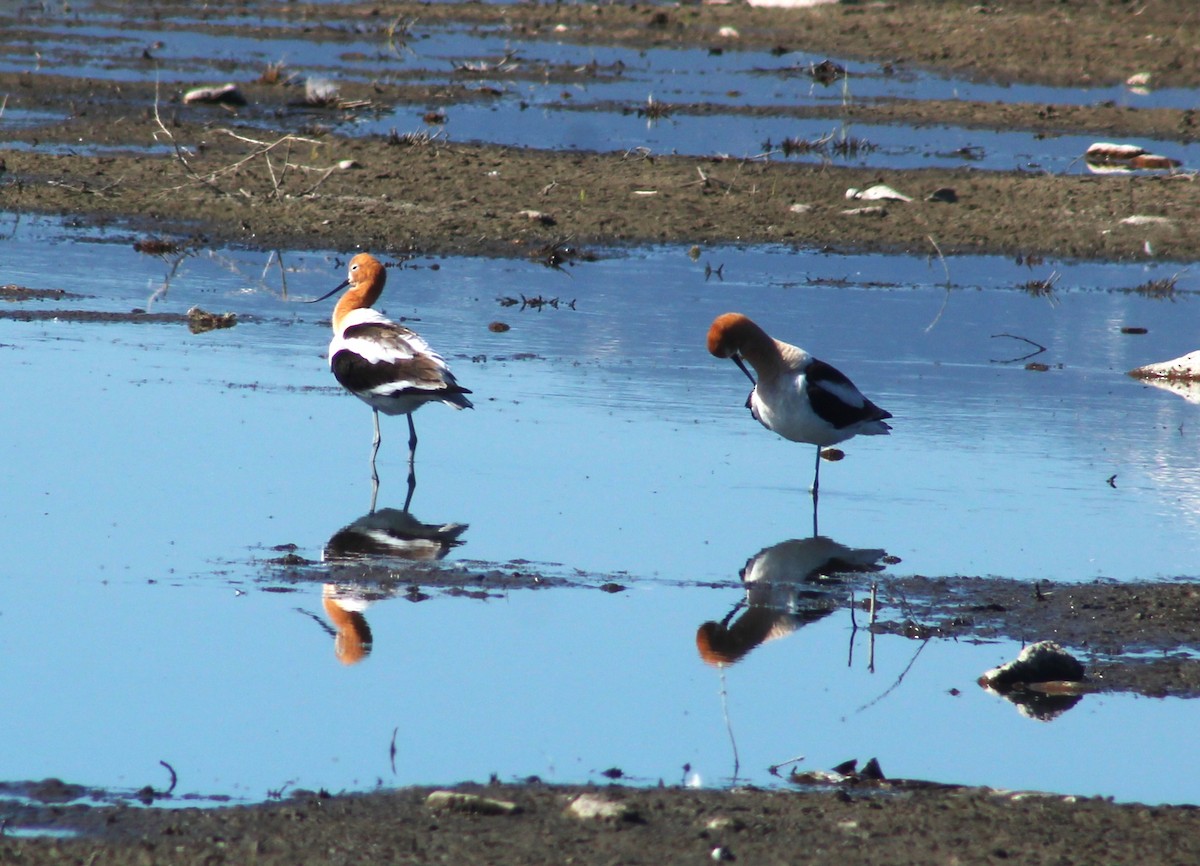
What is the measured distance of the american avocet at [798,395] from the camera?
942cm

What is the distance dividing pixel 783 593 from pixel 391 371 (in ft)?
10.4

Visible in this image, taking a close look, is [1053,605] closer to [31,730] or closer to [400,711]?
[400,711]

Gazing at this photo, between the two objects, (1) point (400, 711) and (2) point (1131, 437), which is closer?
(1) point (400, 711)

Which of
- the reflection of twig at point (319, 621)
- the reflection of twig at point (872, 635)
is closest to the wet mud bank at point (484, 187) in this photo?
the reflection of twig at point (872, 635)

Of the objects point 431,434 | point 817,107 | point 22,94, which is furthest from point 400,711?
point 817,107

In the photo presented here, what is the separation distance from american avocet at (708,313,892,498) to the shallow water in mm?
316

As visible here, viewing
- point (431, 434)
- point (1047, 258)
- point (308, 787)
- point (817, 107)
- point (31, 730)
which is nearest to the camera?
point (308, 787)

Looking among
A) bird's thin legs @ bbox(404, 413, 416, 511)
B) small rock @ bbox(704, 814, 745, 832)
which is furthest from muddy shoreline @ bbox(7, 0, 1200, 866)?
bird's thin legs @ bbox(404, 413, 416, 511)

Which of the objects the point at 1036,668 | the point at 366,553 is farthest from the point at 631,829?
the point at 366,553

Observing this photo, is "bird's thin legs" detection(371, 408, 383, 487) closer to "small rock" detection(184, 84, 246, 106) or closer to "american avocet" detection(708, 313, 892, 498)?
"american avocet" detection(708, 313, 892, 498)

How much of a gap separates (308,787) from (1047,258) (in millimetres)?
13302

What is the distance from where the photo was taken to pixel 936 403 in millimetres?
11461

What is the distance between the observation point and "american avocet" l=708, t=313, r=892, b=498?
942cm

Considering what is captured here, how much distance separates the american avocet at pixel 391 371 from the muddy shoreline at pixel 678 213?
7.93 ft
